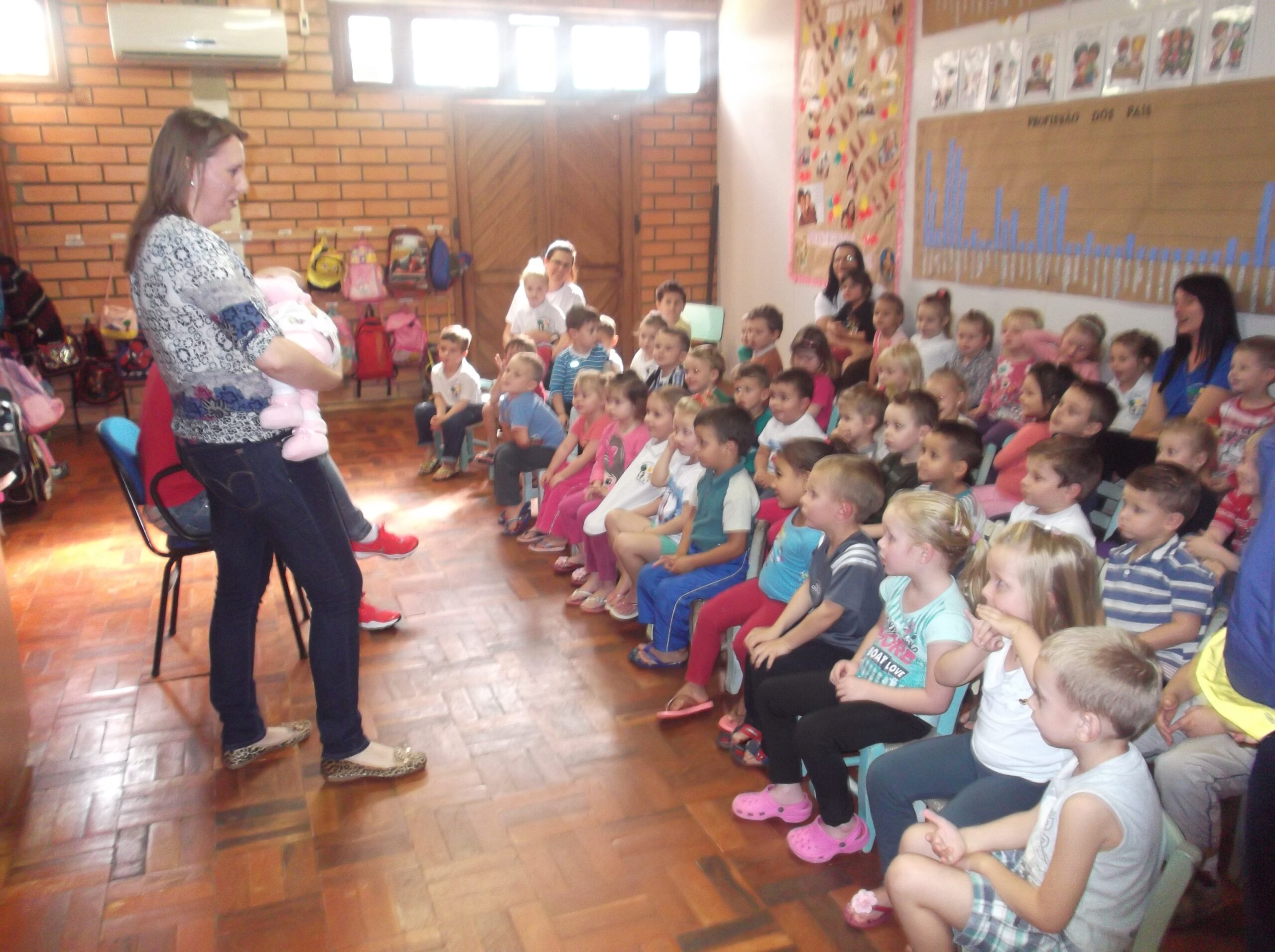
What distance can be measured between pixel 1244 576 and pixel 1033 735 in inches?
19.4

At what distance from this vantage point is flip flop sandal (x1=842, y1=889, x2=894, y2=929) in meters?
1.93

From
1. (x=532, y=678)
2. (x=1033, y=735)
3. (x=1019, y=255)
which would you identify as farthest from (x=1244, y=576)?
(x=1019, y=255)

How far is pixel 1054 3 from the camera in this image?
419 centimetres

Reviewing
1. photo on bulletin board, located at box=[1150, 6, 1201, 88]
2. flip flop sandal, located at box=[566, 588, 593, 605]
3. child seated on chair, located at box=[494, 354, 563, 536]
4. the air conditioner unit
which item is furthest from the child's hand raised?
the air conditioner unit

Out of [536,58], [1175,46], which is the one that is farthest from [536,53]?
[1175,46]

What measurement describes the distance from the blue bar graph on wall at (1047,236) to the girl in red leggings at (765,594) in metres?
1.96

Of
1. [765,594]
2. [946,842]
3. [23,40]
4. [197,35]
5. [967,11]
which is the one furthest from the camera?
[197,35]

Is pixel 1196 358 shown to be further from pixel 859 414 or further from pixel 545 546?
pixel 545 546

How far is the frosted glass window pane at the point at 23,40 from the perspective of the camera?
19.8ft

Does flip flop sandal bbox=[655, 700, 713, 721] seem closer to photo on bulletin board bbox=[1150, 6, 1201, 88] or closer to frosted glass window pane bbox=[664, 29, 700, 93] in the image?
photo on bulletin board bbox=[1150, 6, 1201, 88]

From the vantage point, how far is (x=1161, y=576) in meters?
2.11

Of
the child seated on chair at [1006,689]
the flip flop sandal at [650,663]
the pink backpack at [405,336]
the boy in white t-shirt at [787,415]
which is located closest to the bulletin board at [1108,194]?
the boy in white t-shirt at [787,415]

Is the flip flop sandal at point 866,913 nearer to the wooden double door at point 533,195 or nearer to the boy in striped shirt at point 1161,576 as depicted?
the boy in striped shirt at point 1161,576

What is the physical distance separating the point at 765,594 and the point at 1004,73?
3.17m
